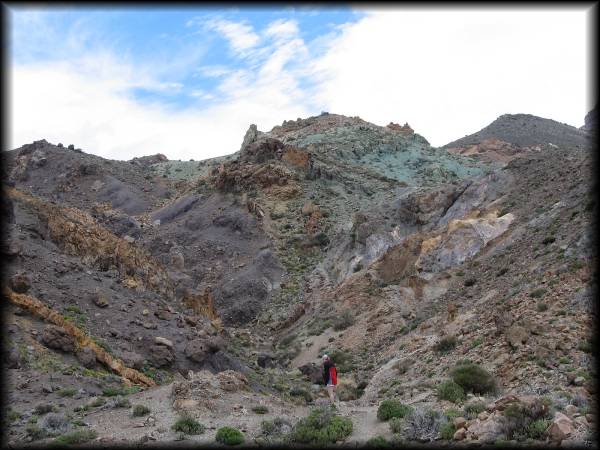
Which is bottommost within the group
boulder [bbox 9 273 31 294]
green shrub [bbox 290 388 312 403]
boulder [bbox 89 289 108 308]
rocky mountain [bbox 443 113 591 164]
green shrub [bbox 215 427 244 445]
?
green shrub [bbox 290 388 312 403]

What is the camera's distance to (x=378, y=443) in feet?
31.0

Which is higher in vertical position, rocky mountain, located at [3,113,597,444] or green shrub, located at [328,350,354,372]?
rocky mountain, located at [3,113,597,444]

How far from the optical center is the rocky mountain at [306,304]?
1198cm

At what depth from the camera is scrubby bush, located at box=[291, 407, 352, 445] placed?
10297mm

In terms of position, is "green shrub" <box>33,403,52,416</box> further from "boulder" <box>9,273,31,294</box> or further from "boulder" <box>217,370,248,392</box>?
"boulder" <box>9,273,31,294</box>

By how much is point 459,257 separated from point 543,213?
14.2ft

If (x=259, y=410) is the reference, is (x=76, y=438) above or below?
above

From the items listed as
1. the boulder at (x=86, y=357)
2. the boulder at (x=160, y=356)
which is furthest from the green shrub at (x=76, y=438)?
the boulder at (x=160, y=356)

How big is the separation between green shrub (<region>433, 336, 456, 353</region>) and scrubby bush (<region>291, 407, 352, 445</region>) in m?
6.60

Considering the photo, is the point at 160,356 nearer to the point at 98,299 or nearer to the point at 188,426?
the point at 98,299

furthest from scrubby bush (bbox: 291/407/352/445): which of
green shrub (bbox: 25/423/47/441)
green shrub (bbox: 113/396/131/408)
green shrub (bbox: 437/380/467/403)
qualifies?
green shrub (bbox: 25/423/47/441)

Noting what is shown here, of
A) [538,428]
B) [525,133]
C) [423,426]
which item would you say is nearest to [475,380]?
[423,426]

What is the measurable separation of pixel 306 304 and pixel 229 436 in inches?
904

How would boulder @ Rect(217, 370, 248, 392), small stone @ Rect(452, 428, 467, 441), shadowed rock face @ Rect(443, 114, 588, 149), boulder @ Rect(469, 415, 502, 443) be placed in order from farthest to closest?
shadowed rock face @ Rect(443, 114, 588, 149)
boulder @ Rect(217, 370, 248, 392)
small stone @ Rect(452, 428, 467, 441)
boulder @ Rect(469, 415, 502, 443)
